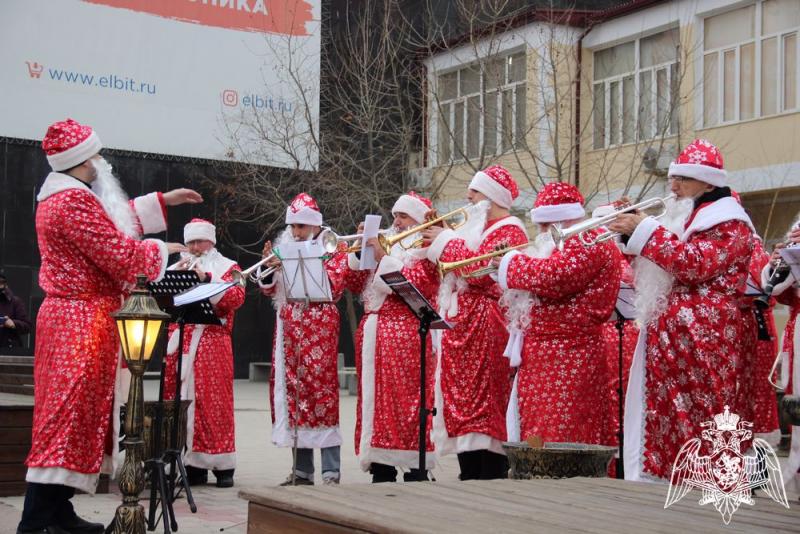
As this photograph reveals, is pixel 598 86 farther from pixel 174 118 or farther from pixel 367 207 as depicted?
pixel 174 118

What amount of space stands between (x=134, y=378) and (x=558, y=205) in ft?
9.36

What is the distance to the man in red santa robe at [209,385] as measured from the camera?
875 centimetres

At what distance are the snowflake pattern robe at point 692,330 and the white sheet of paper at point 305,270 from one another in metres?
2.35

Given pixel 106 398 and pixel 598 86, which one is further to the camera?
pixel 598 86

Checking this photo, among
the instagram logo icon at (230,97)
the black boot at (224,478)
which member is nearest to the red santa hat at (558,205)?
the black boot at (224,478)

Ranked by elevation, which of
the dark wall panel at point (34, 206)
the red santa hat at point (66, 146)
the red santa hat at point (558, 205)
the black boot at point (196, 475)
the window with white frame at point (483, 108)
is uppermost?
the window with white frame at point (483, 108)

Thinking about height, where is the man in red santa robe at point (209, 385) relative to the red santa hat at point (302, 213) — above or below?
below

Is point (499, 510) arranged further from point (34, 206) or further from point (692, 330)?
point (34, 206)

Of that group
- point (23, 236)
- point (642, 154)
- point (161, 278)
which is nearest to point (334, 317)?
point (161, 278)

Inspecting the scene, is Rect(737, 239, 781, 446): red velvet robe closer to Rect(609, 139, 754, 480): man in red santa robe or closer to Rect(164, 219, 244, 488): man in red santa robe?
Rect(609, 139, 754, 480): man in red santa robe

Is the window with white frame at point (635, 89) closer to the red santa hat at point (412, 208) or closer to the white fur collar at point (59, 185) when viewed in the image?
the red santa hat at point (412, 208)

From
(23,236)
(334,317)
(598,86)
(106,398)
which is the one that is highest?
(598,86)

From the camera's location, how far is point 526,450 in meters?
5.51

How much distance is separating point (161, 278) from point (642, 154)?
12741 millimetres
